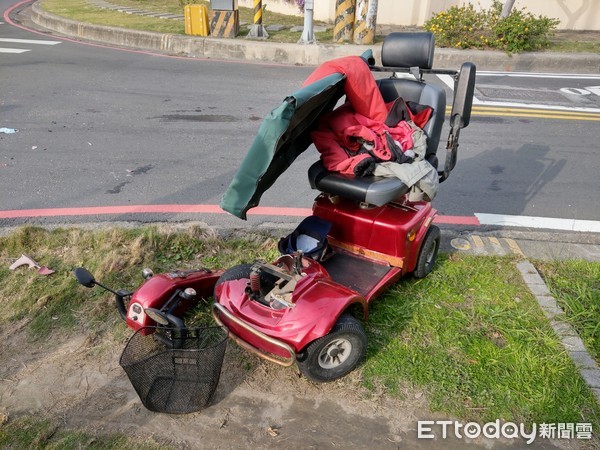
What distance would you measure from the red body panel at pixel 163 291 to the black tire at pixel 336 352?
3.19ft

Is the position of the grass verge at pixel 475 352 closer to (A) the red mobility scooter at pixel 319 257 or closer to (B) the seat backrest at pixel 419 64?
(A) the red mobility scooter at pixel 319 257

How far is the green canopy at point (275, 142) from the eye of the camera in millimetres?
2730

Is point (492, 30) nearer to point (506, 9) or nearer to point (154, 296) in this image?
point (506, 9)

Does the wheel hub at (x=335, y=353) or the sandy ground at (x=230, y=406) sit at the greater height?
the wheel hub at (x=335, y=353)

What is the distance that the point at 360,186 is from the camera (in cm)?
335

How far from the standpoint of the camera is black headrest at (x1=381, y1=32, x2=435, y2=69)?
152 inches

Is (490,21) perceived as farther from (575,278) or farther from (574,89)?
(575,278)

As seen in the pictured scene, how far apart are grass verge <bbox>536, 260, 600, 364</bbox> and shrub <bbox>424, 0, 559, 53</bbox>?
341 inches

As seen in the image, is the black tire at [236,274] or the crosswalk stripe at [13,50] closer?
the black tire at [236,274]

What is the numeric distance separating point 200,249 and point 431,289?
1917 mm

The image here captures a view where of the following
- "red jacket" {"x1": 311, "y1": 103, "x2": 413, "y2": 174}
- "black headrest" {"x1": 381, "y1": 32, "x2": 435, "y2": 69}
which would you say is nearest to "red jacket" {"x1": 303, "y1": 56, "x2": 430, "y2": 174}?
"red jacket" {"x1": 311, "y1": 103, "x2": 413, "y2": 174}

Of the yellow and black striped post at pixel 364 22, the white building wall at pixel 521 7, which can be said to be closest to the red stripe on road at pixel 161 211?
the yellow and black striped post at pixel 364 22

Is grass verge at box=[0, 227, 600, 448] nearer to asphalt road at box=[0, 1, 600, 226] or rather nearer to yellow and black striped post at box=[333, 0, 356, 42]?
asphalt road at box=[0, 1, 600, 226]

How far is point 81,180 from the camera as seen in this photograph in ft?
17.9
